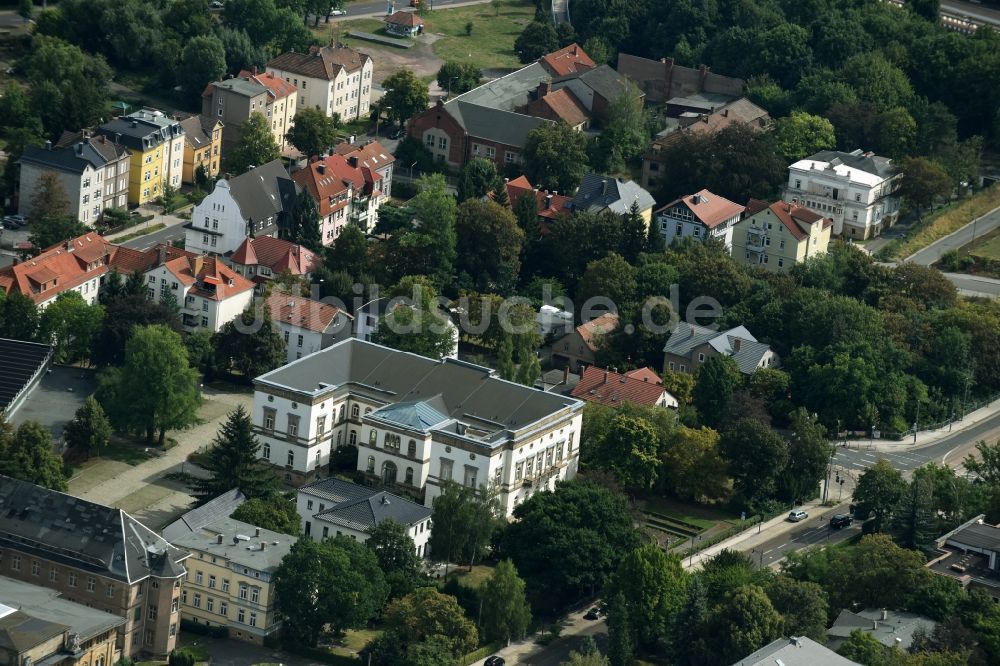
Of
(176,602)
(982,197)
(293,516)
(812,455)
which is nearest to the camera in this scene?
(176,602)

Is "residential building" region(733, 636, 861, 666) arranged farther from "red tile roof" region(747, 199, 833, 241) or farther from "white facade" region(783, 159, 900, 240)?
"white facade" region(783, 159, 900, 240)

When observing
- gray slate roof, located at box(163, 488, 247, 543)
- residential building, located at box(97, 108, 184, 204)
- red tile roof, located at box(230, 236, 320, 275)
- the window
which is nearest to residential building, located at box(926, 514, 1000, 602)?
the window

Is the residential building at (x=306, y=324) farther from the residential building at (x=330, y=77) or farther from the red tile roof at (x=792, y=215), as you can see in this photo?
the residential building at (x=330, y=77)

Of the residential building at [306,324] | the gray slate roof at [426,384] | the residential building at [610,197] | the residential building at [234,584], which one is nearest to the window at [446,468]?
the gray slate roof at [426,384]

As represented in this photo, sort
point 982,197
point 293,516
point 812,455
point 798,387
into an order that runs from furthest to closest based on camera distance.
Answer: point 982,197, point 798,387, point 812,455, point 293,516

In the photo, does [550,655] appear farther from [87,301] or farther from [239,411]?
[87,301]

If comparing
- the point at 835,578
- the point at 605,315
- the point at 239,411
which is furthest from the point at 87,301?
the point at 835,578

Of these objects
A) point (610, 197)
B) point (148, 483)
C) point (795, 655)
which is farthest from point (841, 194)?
point (795, 655)

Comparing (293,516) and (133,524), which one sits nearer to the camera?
(133,524)
